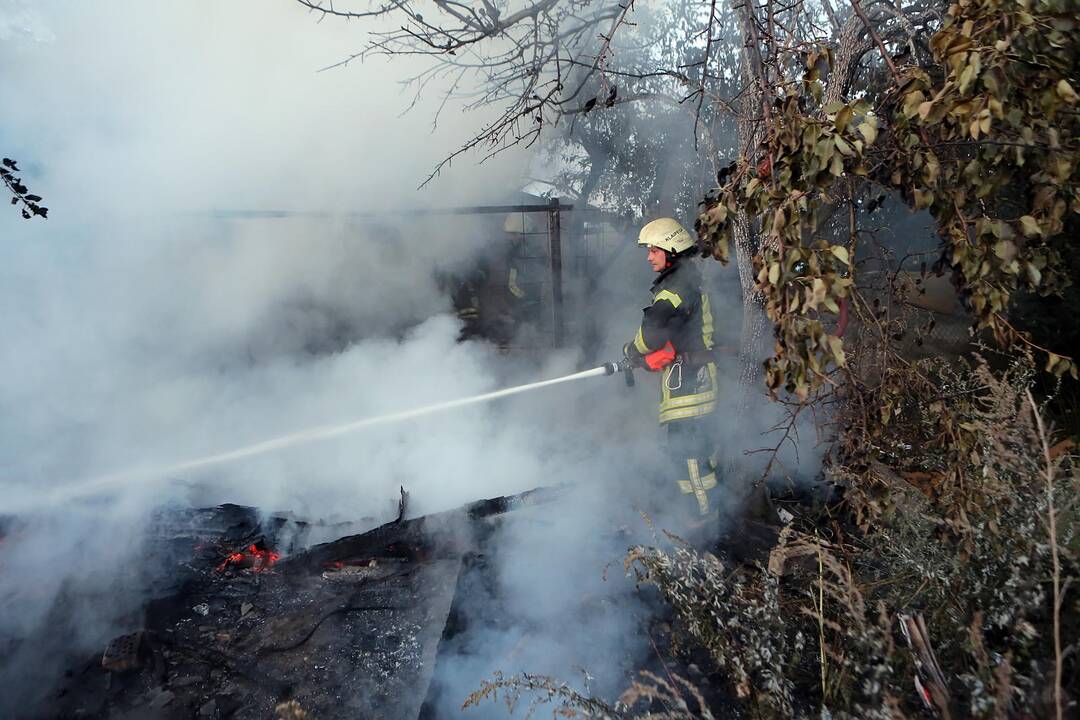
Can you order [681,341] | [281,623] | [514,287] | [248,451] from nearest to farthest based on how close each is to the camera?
[281,623] < [681,341] < [248,451] < [514,287]

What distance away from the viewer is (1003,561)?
6.63ft

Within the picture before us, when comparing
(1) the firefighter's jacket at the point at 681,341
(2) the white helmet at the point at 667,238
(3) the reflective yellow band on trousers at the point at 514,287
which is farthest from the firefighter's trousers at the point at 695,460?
(3) the reflective yellow band on trousers at the point at 514,287

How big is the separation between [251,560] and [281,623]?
62cm

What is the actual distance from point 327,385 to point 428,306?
2.65m

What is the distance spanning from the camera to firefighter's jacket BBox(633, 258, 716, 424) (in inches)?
156

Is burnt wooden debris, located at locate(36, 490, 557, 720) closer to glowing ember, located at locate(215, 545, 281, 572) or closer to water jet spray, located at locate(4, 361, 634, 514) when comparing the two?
glowing ember, located at locate(215, 545, 281, 572)

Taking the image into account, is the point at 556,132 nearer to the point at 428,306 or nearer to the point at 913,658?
the point at 428,306

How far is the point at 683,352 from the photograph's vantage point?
4.09 metres

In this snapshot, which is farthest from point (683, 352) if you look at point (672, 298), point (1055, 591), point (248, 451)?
point (248, 451)

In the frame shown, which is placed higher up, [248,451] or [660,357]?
[660,357]

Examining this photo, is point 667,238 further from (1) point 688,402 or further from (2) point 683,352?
(1) point 688,402

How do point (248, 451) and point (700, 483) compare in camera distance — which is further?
point (248, 451)

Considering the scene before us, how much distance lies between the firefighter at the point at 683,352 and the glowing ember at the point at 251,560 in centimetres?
267

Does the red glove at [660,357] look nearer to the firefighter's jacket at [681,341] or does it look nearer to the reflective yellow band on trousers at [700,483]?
the firefighter's jacket at [681,341]
